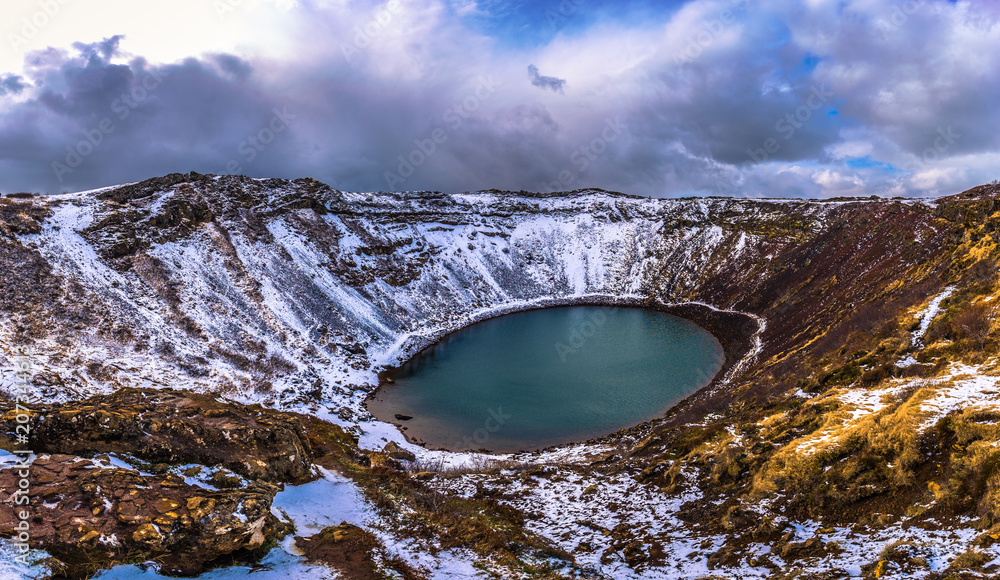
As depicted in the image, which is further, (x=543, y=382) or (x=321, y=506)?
(x=543, y=382)

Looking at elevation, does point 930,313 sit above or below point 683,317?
below

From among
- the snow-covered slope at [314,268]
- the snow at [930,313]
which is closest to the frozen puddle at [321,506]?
the snow-covered slope at [314,268]

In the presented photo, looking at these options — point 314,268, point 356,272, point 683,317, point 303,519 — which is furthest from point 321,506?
point 683,317

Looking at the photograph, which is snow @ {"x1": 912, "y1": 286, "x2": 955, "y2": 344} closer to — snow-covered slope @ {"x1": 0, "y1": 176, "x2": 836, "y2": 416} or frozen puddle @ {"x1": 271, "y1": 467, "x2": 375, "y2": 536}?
frozen puddle @ {"x1": 271, "y1": 467, "x2": 375, "y2": 536}

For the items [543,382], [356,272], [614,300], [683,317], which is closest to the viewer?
[543,382]

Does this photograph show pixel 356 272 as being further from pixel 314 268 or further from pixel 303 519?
pixel 303 519

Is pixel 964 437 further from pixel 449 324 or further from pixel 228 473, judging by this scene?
pixel 449 324

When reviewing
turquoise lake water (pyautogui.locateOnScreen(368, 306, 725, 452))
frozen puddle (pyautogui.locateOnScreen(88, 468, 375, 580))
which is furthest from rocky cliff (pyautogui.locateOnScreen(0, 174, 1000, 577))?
turquoise lake water (pyautogui.locateOnScreen(368, 306, 725, 452))

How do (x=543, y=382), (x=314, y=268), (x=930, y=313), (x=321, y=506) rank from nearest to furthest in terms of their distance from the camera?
1. (x=321, y=506)
2. (x=930, y=313)
3. (x=543, y=382)
4. (x=314, y=268)

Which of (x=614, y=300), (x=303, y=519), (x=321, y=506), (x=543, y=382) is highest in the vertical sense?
(x=614, y=300)
